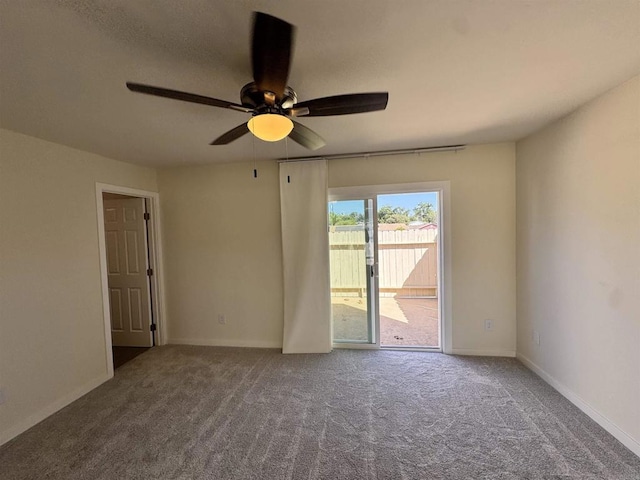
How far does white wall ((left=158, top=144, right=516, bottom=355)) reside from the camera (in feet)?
10.1

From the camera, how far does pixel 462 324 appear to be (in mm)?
3160

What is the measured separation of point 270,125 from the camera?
1.39 metres

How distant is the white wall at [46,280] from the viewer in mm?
2117

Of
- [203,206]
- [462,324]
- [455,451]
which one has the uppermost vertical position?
[203,206]

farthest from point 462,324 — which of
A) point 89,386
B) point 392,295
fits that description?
point 89,386

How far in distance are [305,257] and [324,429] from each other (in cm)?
175

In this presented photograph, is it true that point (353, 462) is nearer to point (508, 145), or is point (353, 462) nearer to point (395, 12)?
point (395, 12)

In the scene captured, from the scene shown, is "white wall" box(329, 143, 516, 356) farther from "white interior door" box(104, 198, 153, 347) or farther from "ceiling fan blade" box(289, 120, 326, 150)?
"white interior door" box(104, 198, 153, 347)

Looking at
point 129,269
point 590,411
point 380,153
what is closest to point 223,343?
point 129,269

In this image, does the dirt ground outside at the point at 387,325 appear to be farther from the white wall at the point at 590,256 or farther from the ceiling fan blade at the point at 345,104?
the ceiling fan blade at the point at 345,104

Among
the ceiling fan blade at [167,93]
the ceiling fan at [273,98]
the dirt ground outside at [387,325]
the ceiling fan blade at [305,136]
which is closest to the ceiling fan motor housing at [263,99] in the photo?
the ceiling fan at [273,98]

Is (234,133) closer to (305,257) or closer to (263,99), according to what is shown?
(263,99)

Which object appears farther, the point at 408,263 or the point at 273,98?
the point at 408,263

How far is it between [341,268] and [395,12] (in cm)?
263
